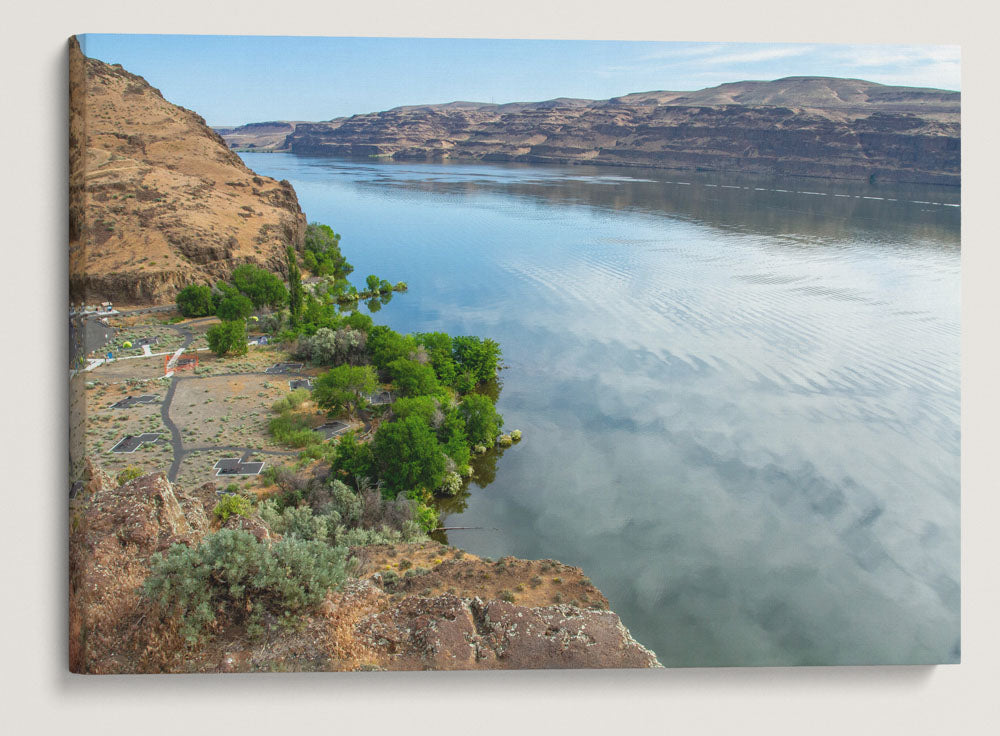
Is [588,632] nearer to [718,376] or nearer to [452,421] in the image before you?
[452,421]

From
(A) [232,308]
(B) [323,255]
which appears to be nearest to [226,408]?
(A) [232,308]

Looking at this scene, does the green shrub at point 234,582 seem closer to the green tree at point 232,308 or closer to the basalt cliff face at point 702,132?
the basalt cliff face at point 702,132

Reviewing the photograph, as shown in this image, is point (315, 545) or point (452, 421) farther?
point (452, 421)

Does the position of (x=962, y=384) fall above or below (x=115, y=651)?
above

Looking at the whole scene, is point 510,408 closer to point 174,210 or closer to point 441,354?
point 441,354

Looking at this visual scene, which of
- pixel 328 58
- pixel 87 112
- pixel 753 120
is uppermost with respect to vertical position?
pixel 753 120

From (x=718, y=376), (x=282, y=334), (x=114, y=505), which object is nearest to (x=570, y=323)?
(x=718, y=376)

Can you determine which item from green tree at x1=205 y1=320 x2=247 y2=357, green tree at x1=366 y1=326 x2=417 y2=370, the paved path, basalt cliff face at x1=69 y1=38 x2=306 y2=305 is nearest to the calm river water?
green tree at x1=366 y1=326 x2=417 y2=370

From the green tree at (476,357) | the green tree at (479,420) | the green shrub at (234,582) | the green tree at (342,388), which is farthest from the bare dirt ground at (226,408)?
the green shrub at (234,582)

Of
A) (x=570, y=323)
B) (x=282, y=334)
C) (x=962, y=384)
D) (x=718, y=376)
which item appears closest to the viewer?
(x=962, y=384)
